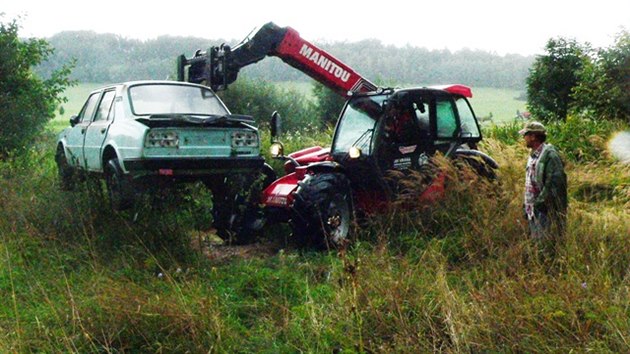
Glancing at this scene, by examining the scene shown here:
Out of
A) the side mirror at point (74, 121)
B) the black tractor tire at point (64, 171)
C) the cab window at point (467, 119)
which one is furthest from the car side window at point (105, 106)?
the cab window at point (467, 119)

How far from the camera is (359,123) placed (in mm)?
9320

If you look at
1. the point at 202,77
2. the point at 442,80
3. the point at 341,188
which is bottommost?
the point at 442,80

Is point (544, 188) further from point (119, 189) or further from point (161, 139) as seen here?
point (119, 189)

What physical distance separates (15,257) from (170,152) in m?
1.96

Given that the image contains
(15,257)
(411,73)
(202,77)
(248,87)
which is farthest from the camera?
(411,73)

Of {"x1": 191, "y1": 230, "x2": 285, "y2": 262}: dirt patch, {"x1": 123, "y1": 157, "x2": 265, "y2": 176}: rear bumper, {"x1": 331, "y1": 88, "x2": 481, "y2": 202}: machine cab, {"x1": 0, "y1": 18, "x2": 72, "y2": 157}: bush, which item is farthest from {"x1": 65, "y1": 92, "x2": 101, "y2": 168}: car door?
{"x1": 0, "y1": 18, "x2": 72, "y2": 157}: bush

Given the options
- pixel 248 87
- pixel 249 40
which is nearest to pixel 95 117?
pixel 249 40

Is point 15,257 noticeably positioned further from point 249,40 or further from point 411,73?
point 411,73

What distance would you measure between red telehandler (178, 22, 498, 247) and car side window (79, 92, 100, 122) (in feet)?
5.05

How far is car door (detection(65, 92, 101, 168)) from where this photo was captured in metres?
9.80

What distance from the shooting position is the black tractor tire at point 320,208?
8258 mm

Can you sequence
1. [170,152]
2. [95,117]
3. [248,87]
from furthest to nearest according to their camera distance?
[248,87], [95,117], [170,152]

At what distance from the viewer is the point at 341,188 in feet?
28.3

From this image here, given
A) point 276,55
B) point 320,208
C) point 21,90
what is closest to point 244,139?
point 320,208
